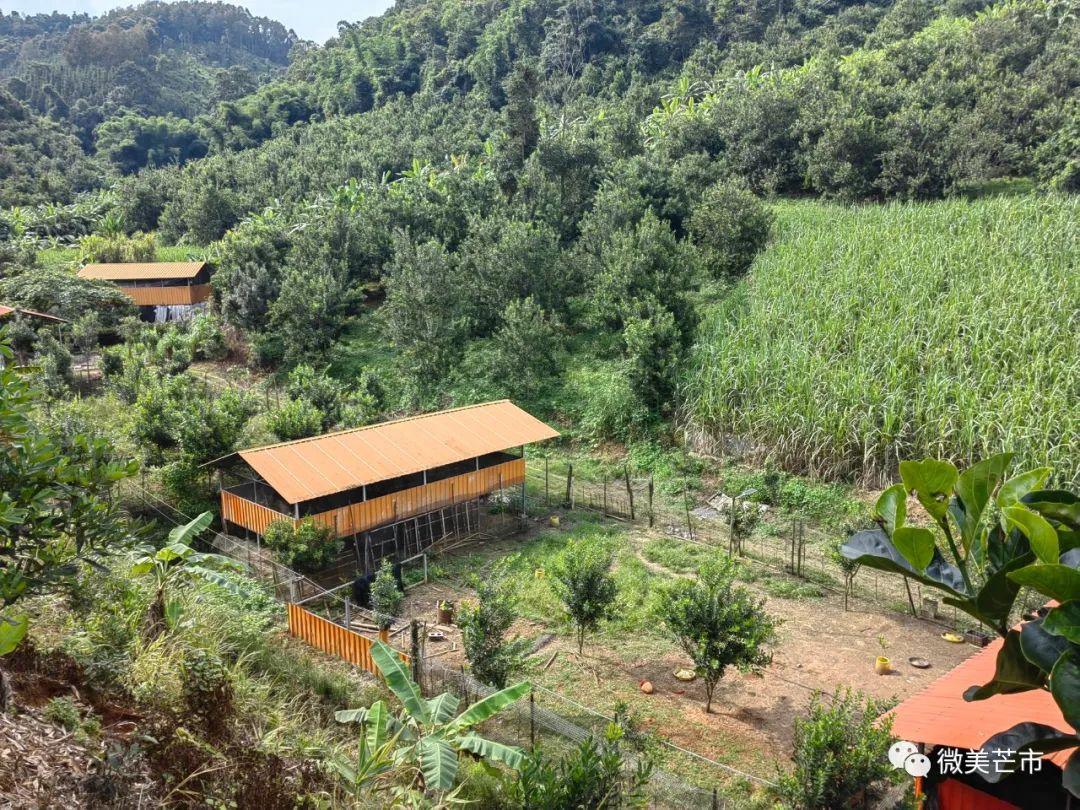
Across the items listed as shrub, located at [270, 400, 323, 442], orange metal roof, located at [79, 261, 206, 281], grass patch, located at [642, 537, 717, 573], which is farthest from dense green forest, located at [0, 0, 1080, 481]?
grass patch, located at [642, 537, 717, 573]

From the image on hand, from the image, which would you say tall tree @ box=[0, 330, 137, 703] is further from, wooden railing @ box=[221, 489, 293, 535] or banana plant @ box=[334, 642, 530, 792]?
wooden railing @ box=[221, 489, 293, 535]

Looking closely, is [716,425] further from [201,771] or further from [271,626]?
[201,771]

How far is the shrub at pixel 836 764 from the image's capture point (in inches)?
295

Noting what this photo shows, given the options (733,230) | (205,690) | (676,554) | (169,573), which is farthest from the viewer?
(733,230)

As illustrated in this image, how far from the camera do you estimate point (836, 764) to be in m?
7.52

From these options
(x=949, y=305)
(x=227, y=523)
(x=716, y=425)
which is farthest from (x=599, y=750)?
(x=949, y=305)

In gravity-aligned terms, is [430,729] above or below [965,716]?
below

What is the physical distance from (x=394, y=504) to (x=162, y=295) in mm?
23601

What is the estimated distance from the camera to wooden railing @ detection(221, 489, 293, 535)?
591 inches

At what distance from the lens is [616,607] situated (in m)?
11.9

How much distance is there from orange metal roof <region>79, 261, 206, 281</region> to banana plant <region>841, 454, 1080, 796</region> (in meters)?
35.9

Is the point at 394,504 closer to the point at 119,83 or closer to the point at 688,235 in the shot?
the point at 688,235

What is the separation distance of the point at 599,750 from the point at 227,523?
10.4 meters

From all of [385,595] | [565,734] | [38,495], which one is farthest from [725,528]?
[38,495]
